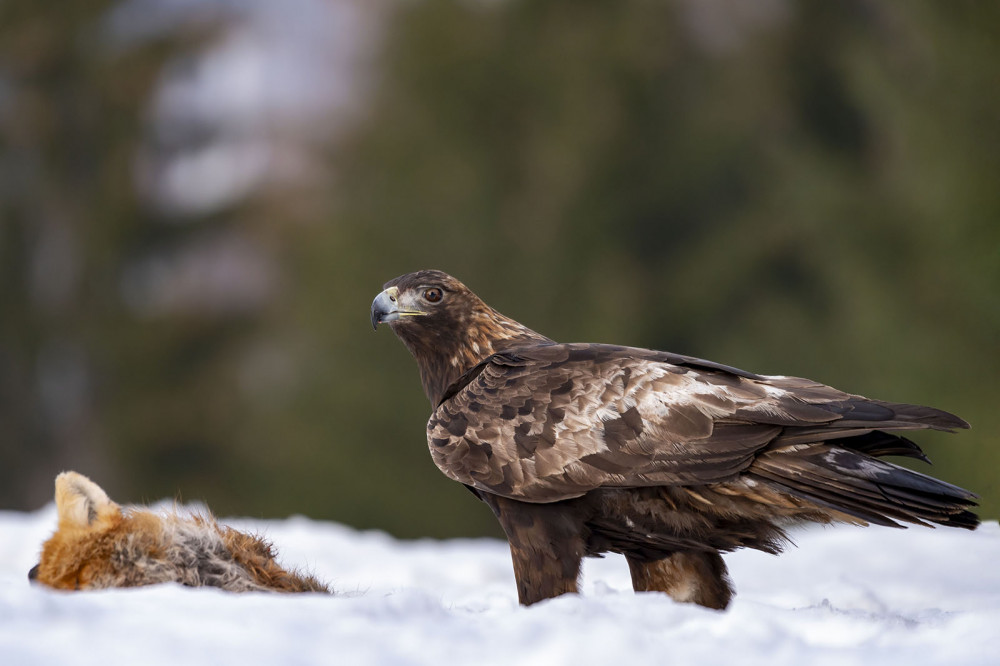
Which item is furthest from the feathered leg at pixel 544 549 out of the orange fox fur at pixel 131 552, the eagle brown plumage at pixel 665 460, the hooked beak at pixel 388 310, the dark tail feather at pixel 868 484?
the hooked beak at pixel 388 310

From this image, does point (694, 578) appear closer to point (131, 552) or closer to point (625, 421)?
point (625, 421)

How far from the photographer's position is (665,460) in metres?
3.71

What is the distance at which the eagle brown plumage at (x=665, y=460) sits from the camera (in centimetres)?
349

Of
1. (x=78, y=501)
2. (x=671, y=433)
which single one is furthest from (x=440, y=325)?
(x=78, y=501)

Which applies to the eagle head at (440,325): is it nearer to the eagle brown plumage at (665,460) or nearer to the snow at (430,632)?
the eagle brown plumage at (665,460)

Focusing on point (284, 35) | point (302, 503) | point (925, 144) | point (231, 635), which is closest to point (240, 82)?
point (284, 35)

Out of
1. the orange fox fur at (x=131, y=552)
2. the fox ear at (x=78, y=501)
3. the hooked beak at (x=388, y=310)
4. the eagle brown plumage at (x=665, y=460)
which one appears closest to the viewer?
the orange fox fur at (x=131, y=552)

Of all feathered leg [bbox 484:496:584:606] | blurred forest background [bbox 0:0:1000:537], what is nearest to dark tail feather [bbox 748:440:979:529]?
feathered leg [bbox 484:496:584:606]

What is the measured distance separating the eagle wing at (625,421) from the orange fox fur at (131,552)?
968mm

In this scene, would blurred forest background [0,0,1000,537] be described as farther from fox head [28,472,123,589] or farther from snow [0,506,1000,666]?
fox head [28,472,123,589]

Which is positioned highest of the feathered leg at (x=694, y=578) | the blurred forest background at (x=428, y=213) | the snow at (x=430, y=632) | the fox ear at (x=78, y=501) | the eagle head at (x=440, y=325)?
the blurred forest background at (x=428, y=213)

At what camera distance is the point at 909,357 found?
10.1m

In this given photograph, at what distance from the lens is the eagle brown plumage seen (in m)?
3.49

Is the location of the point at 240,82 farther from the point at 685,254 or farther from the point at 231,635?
the point at 231,635
